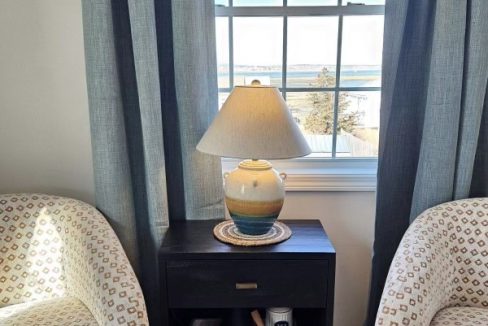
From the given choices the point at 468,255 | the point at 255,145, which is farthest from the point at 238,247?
the point at 468,255

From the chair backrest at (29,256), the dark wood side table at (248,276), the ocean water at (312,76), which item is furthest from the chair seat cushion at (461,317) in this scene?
the chair backrest at (29,256)

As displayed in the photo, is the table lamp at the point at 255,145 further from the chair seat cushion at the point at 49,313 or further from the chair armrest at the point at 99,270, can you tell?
the chair seat cushion at the point at 49,313

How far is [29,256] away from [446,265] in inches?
53.3

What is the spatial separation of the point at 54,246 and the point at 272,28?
1118 mm

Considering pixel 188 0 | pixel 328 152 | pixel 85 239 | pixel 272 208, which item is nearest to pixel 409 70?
pixel 328 152

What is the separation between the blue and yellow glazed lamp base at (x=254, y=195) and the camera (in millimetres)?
1396

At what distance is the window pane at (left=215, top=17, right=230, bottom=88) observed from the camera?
67.9 inches

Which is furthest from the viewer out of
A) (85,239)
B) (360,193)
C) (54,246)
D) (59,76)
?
(360,193)

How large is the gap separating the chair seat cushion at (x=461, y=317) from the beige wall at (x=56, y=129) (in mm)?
462

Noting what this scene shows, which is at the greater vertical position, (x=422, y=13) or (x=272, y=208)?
(x=422, y=13)

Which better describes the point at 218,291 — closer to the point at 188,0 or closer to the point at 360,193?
the point at 360,193

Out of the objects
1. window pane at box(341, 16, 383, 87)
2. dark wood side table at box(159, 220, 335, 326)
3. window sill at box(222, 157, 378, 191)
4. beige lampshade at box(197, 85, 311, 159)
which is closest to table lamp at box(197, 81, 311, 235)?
beige lampshade at box(197, 85, 311, 159)

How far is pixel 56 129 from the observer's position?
1703 millimetres

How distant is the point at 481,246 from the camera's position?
1.45 m
